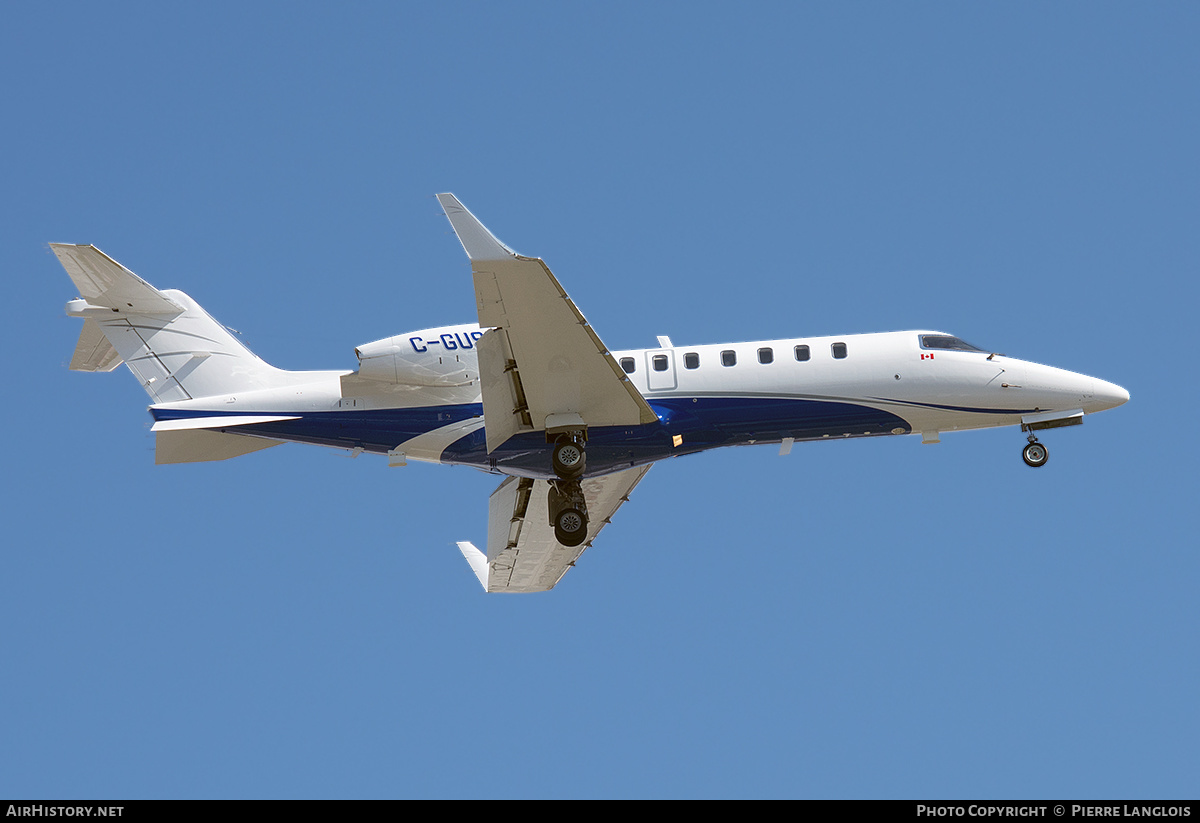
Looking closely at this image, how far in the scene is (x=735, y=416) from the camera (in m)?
21.9

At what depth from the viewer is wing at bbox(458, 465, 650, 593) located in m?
25.2

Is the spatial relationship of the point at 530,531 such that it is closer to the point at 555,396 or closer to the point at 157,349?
the point at 555,396

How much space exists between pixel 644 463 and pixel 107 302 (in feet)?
31.4

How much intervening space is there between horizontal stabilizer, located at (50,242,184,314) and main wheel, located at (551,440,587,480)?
24.3ft

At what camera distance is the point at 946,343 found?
22766 millimetres

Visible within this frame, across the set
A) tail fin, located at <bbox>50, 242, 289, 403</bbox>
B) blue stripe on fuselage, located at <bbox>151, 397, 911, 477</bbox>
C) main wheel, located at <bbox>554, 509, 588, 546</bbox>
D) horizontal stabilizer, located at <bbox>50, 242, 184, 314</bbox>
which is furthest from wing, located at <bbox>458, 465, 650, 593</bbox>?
horizontal stabilizer, located at <bbox>50, 242, 184, 314</bbox>

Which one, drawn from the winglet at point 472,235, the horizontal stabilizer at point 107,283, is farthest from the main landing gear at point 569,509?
the horizontal stabilizer at point 107,283

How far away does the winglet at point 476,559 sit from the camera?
2717cm

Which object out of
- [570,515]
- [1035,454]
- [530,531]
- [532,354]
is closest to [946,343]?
[1035,454]

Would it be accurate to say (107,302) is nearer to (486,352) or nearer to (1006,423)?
(486,352)

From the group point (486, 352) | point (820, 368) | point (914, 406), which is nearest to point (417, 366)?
point (486, 352)

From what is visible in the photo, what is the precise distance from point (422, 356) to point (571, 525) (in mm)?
3812

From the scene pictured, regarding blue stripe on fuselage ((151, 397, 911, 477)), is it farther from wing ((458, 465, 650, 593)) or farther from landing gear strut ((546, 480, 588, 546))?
wing ((458, 465, 650, 593))

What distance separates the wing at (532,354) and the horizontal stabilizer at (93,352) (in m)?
6.94
